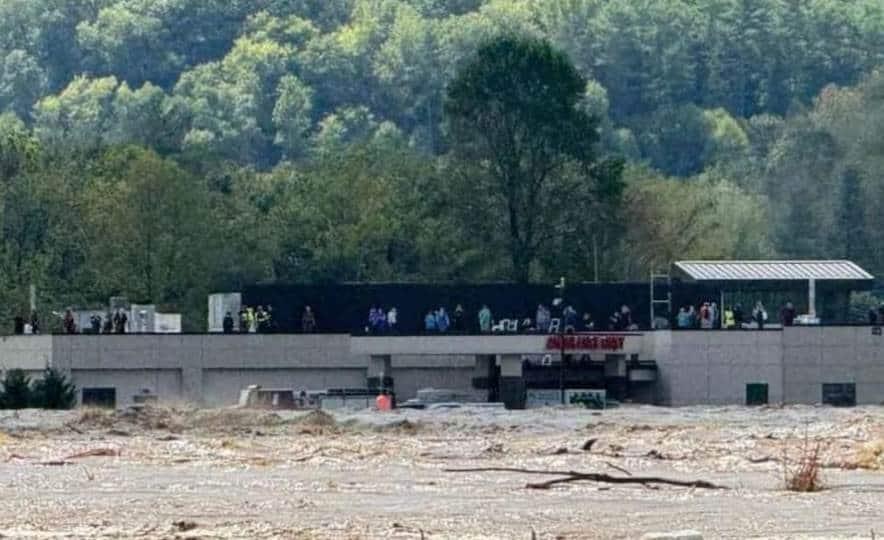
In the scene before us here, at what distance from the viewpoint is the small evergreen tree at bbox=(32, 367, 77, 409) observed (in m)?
77.3

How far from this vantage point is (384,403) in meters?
78.1

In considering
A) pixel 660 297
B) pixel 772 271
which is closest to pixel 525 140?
pixel 772 271

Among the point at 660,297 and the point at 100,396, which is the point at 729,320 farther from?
the point at 100,396

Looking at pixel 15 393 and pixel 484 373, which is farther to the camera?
pixel 484 373

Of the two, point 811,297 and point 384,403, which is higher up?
point 811,297

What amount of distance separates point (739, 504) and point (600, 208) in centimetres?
7093

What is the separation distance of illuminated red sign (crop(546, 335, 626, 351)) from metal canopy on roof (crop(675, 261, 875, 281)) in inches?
271

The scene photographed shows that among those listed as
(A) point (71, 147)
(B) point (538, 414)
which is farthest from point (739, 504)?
(A) point (71, 147)

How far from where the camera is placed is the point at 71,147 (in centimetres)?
13588

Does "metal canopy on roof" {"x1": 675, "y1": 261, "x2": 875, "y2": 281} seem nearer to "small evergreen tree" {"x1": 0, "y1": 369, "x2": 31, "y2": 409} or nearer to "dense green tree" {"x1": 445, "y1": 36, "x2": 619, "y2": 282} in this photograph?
"dense green tree" {"x1": 445, "y1": 36, "x2": 619, "y2": 282}

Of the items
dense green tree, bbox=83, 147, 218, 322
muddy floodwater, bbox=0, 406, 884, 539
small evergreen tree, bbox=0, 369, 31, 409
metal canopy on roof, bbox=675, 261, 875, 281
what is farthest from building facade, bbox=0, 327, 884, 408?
muddy floodwater, bbox=0, 406, 884, 539

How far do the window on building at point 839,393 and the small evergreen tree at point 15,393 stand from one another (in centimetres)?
2509

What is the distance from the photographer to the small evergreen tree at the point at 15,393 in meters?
75.6

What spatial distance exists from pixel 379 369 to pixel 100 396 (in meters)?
8.69
